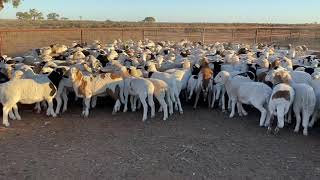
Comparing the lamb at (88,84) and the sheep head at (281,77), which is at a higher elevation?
the sheep head at (281,77)

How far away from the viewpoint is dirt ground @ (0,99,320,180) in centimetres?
658

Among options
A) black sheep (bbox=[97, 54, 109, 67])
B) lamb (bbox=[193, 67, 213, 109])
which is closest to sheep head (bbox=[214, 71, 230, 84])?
lamb (bbox=[193, 67, 213, 109])

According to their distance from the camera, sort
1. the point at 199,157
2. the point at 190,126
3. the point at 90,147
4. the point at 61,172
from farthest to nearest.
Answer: the point at 190,126, the point at 90,147, the point at 199,157, the point at 61,172

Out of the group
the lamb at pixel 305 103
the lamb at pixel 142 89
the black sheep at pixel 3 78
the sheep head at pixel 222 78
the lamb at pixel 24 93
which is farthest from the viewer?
the sheep head at pixel 222 78

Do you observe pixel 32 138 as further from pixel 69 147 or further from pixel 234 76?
pixel 234 76

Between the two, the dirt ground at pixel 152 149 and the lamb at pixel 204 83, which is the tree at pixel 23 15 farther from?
the lamb at pixel 204 83

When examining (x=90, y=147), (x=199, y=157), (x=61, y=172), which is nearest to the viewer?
(x=61, y=172)

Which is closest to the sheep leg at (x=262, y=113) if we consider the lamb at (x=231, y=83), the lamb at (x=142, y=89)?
the lamb at (x=231, y=83)

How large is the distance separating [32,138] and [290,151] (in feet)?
16.6

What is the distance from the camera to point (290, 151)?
298 inches

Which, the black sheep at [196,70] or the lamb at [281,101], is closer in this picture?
the lamb at [281,101]

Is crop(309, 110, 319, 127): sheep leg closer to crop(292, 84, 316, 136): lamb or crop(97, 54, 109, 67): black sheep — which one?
crop(292, 84, 316, 136): lamb

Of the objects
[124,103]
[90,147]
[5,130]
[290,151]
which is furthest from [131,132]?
[290,151]

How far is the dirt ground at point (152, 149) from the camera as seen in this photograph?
658cm
